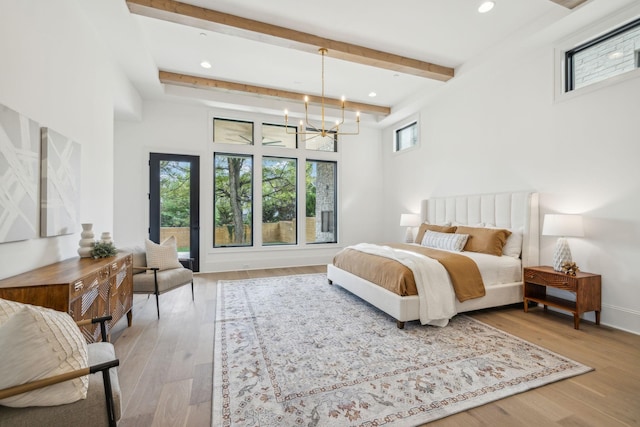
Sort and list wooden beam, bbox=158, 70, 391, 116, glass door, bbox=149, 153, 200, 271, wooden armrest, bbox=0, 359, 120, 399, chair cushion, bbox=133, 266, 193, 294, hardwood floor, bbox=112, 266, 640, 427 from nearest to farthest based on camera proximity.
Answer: wooden armrest, bbox=0, 359, 120, 399
hardwood floor, bbox=112, 266, 640, 427
chair cushion, bbox=133, 266, 193, 294
wooden beam, bbox=158, 70, 391, 116
glass door, bbox=149, 153, 200, 271

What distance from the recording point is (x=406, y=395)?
6.24 ft

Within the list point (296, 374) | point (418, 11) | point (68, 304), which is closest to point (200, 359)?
point (296, 374)

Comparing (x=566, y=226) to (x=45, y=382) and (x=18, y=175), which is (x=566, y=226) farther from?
(x=18, y=175)

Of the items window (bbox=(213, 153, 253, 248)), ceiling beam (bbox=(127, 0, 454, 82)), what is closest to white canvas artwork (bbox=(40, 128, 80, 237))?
ceiling beam (bbox=(127, 0, 454, 82))

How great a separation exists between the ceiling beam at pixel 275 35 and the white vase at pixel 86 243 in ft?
7.41

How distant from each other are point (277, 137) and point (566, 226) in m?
5.06

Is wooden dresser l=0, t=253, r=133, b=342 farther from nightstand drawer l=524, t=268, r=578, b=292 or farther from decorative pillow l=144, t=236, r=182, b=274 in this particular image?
nightstand drawer l=524, t=268, r=578, b=292

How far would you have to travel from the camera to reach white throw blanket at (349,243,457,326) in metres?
2.95

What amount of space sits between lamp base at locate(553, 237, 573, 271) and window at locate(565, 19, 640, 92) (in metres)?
1.83

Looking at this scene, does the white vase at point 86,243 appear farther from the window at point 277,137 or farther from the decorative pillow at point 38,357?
the window at point 277,137

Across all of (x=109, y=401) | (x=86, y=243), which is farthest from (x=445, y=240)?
(x=86, y=243)

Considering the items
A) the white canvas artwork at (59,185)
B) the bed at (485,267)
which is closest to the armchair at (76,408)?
the white canvas artwork at (59,185)

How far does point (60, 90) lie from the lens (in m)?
2.56

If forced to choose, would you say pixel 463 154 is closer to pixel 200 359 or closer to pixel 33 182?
pixel 200 359
